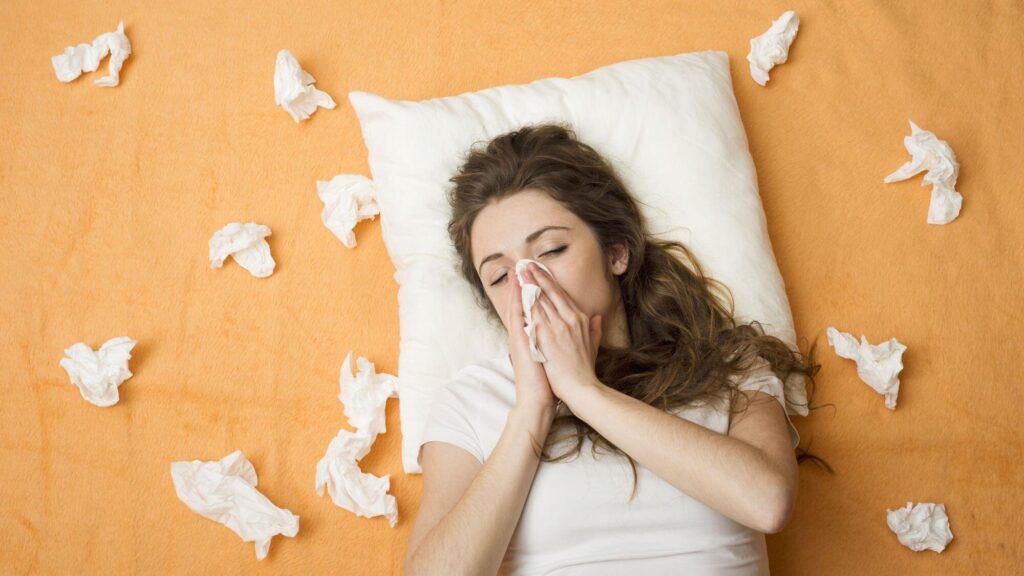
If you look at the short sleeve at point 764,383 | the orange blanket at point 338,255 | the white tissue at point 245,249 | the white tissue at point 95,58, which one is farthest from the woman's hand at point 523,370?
the white tissue at point 95,58

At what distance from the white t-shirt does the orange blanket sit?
439 mm

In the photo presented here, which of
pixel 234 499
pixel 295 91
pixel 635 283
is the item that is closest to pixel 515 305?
pixel 635 283

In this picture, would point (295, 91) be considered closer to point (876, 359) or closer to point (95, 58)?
point (95, 58)

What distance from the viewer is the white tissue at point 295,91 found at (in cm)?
238

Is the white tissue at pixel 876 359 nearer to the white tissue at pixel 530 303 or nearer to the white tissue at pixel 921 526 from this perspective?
the white tissue at pixel 921 526

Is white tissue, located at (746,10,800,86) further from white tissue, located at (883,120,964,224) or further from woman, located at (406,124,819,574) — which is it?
woman, located at (406,124,819,574)

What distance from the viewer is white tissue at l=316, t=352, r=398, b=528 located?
2000 mm

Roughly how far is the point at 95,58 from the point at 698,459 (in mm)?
2068

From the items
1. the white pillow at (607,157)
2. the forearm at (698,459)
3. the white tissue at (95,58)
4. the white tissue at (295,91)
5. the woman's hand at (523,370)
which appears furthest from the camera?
the white tissue at (95,58)

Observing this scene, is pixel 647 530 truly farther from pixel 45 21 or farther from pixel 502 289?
pixel 45 21

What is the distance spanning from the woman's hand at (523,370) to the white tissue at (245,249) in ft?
2.62

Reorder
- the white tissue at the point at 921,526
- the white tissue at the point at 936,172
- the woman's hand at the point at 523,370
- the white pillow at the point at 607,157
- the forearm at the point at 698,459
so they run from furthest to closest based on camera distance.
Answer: the white tissue at the point at 936,172
the white pillow at the point at 607,157
the white tissue at the point at 921,526
the woman's hand at the point at 523,370
the forearm at the point at 698,459

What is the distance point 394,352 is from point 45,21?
1527 millimetres

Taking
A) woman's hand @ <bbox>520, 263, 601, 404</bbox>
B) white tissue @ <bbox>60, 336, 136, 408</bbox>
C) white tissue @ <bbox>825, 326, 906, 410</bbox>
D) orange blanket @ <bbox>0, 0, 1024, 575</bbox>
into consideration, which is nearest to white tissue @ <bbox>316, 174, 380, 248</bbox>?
orange blanket @ <bbox>0, 0, 1024, 575</bbox>
